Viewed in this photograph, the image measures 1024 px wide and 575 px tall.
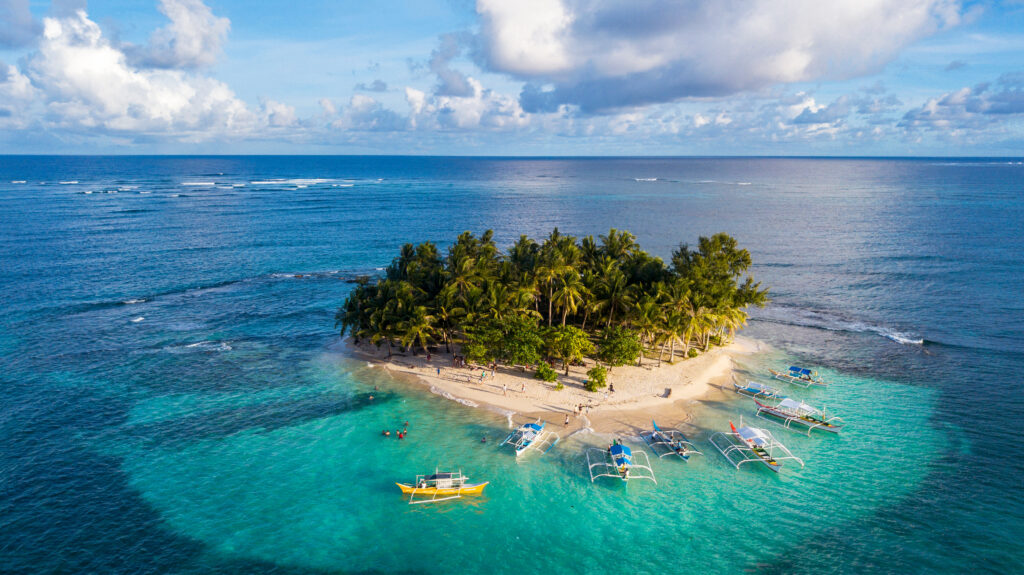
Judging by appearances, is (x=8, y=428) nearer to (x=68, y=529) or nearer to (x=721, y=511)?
(x=68, y=529)

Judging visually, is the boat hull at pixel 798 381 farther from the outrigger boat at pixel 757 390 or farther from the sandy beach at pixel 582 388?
the sandy beach at pixel 582 388

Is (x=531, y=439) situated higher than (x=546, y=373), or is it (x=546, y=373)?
(x=546, y=373)

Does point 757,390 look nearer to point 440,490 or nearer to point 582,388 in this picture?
point 582,388

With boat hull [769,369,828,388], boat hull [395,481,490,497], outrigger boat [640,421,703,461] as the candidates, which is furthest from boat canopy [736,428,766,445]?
boat hull [395,481,490,497]

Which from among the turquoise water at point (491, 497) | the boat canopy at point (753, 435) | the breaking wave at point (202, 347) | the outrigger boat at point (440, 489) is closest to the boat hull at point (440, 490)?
the outrigger boat at point (440, 489)

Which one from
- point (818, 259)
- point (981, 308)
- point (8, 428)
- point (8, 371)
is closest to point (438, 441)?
point (8, 428)

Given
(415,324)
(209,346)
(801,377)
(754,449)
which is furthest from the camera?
(209,346)

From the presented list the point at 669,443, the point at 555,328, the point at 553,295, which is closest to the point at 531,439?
the point at 669,443
